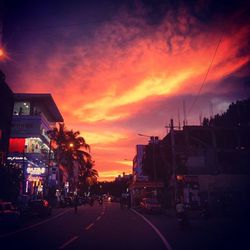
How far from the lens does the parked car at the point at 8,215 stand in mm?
15844

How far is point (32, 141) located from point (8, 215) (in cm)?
3688

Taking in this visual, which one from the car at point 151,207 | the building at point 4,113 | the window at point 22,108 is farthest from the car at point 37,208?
the window at point 22,108

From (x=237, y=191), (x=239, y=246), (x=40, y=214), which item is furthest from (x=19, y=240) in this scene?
(x=237, y=191)

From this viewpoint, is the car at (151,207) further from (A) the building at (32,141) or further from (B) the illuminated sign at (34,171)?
(B) the illuminated sign at (34,171)

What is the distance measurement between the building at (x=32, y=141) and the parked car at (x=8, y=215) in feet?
74.7

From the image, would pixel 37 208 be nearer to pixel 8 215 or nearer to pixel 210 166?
pixel 8 215

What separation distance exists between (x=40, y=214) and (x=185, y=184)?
21.6 metres

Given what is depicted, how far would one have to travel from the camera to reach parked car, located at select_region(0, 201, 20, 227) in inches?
624

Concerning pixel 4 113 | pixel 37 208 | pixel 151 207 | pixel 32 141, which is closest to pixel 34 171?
pixel 4 113

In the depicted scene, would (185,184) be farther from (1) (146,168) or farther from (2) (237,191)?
(1) (146,168)

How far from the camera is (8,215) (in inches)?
640

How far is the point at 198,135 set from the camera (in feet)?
170

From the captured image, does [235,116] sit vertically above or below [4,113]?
above

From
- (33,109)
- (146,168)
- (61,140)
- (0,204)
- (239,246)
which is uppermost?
(33,109)
